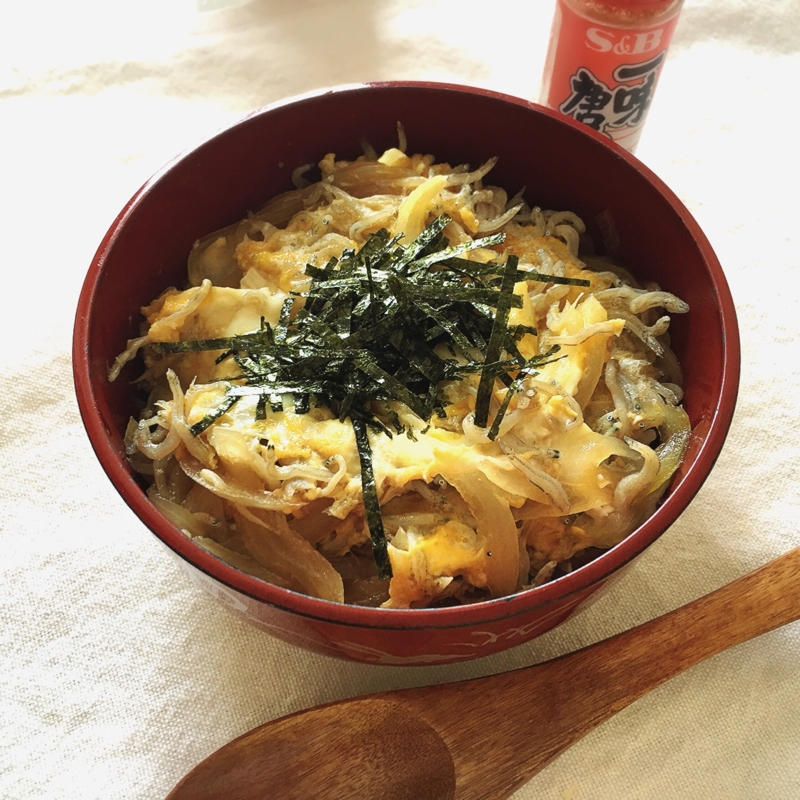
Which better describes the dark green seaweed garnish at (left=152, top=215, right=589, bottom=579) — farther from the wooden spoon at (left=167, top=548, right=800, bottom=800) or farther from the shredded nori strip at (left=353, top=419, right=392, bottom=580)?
the wooden spoon at (left=167, top=548, right=800, bottom=800)

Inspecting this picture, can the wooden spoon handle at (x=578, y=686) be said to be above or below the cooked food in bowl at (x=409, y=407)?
below

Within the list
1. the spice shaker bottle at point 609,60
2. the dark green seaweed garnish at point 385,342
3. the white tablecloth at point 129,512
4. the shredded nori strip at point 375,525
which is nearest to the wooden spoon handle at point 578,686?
the white tablecloth at point 129,512

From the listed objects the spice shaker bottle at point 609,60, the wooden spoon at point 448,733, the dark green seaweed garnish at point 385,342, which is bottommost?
the wooden spoon at point 448,733

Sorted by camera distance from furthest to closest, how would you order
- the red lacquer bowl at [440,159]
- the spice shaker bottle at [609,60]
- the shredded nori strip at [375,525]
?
the spice shaker bottle at [609,60], the shredded nori strip at [375,525], the red lacquer bowl at [440,159]

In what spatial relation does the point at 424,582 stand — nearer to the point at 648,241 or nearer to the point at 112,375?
the point at 112,375

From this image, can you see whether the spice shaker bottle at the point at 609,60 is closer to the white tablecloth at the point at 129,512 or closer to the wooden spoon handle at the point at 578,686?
the white tablecloth at the point at 129,512

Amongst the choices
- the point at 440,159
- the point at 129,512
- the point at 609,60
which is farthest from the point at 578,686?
the point at 609,60

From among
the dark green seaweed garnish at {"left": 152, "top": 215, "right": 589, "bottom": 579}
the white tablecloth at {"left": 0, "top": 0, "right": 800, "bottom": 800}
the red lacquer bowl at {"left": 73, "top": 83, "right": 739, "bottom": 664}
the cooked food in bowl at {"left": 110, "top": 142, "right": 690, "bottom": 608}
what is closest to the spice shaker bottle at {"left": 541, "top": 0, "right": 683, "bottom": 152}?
the red lacquer bowl at {"left": 73, "top": 83, "right": 739, "bottom": 664}
